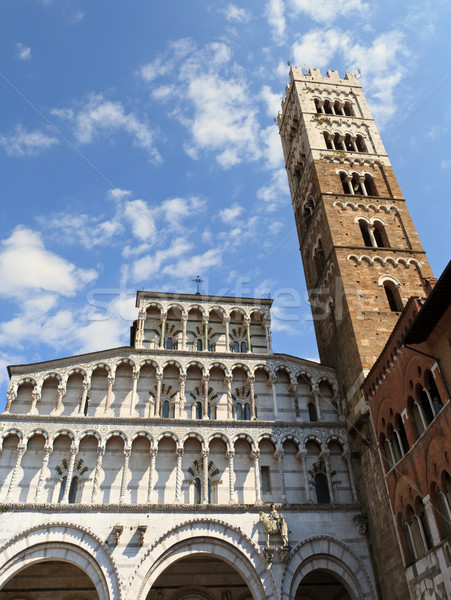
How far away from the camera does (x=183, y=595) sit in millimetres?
18562

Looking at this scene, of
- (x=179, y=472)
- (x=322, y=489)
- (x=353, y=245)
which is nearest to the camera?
(x=179, y=472)

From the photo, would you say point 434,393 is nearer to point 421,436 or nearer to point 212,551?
point 421,436

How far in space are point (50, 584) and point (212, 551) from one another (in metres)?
6.09

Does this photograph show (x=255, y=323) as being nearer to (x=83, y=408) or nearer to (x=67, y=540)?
(x=83, y=408)

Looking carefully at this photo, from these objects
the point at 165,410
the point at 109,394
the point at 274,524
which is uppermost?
the point at 109,394

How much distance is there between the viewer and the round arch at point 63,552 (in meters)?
15.7

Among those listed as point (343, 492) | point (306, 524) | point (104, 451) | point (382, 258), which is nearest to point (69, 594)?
point (104, 451)

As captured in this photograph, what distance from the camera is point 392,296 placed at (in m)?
22.5

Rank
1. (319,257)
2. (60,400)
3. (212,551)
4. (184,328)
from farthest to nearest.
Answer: (319,257)
(184,328)
(60,400)
(212,551)

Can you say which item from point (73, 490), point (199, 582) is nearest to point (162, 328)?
point (73, 490)

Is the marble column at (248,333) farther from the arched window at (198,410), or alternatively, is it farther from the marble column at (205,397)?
the arched window at (198,410)

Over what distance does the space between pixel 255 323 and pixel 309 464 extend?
6748 mm

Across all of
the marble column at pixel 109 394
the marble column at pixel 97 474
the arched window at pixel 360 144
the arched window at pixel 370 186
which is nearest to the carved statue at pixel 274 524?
the marble column at pixel 97 474

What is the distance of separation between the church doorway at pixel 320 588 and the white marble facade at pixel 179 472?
65 millimetres
